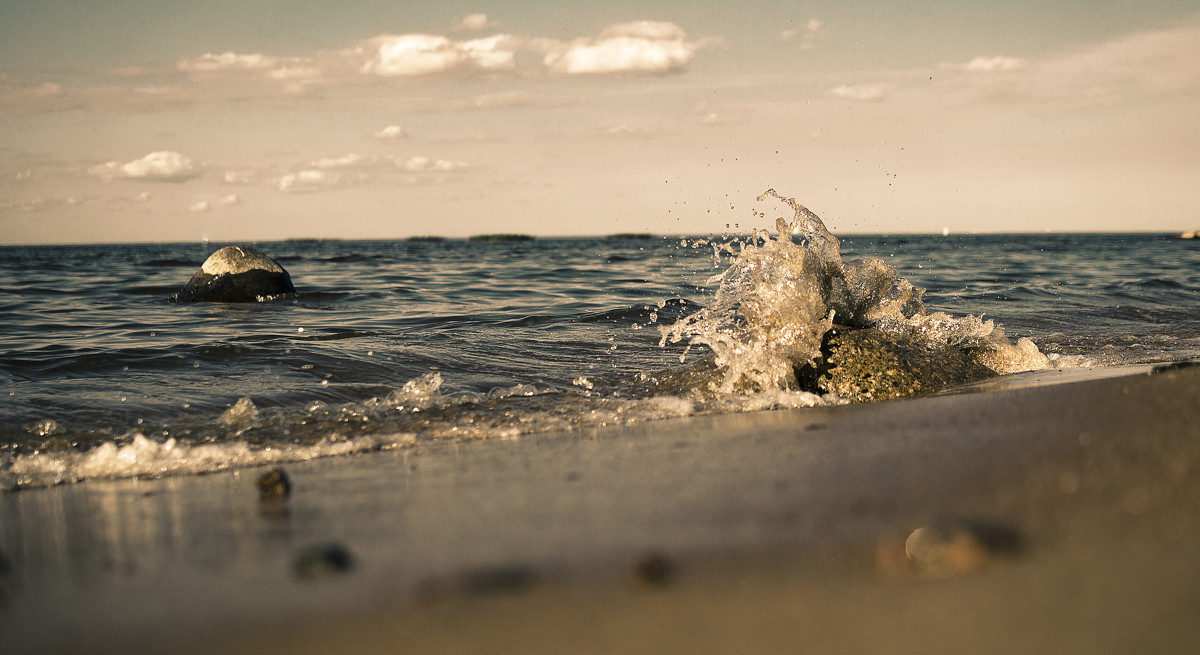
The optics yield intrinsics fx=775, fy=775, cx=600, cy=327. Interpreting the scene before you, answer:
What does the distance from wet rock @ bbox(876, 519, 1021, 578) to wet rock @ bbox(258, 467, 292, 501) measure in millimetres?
2157

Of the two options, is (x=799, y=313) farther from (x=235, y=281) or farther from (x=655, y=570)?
(x=235, y=281)

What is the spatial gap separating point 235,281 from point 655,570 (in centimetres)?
1177

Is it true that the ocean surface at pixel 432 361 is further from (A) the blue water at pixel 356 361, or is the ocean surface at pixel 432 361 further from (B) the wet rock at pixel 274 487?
(B) the wet rock at pixel 274 487

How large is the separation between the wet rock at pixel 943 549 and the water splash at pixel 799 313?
3.00m

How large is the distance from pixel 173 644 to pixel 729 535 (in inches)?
55.1

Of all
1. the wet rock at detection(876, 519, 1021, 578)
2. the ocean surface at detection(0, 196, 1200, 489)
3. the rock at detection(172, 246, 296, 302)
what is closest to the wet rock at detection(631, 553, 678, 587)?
the wet rock at detection(876, 519, 1021, 578)

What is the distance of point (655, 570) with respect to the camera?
1943 millimetres

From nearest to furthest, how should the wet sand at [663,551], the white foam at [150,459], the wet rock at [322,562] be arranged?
the wet sand at [663,551], the wet rock at [322,562], the white foam at [150,459]

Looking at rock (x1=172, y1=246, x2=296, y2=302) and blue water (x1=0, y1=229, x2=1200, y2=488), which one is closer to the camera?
blue water (x1=0, y1=229, x2=1200, y2=488)

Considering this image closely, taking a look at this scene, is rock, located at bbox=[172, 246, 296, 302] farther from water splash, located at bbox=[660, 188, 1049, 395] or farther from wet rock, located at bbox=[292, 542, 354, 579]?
wet rock, located at bbox=[292, 542, 354, 579]

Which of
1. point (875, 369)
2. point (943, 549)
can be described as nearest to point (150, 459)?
point (943, 549)

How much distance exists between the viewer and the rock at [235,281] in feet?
39.4

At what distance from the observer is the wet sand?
1630mm

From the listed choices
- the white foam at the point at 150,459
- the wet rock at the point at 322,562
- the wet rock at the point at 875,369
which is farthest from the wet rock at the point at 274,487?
the wet rock at the point at 875,369
